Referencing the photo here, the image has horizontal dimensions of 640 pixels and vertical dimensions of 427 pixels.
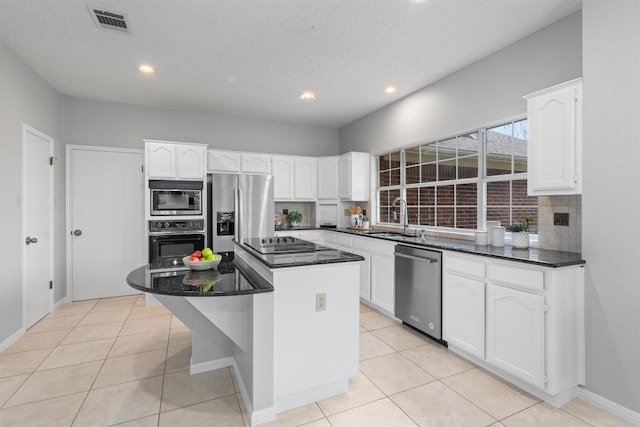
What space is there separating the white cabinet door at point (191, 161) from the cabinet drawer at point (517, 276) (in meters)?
3.67

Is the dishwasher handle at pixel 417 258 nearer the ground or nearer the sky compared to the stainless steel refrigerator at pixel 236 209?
nearer the ground

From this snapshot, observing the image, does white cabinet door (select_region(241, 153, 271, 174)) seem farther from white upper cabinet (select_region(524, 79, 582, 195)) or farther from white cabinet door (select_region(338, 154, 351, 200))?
white upper cabinet (select_region(524, 79, 582, 195))

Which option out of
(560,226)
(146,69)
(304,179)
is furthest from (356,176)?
(146,69)

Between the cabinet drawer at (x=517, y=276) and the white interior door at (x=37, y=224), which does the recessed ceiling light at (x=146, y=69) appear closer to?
the white interior door at (x=37, y=224)

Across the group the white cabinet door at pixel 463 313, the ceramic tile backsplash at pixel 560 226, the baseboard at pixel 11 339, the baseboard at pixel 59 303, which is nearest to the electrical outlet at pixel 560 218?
the ceramic tile backsplash at pixel 560 226

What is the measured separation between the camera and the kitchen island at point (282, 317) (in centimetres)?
182

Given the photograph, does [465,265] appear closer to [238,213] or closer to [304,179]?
[238,213]

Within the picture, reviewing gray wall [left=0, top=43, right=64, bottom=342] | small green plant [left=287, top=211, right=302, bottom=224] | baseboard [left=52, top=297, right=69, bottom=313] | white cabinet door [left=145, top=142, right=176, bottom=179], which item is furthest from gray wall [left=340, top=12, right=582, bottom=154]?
baseboard [left=52, top=297, right=69, bottom=313]

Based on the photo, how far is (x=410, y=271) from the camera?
10.3ft

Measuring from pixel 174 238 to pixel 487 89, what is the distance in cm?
404

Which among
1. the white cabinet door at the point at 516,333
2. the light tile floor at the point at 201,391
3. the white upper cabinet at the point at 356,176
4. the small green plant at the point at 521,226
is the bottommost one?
the light tile floor at the point at 201,391

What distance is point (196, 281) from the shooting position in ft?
6.08

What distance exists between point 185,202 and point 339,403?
327 cm

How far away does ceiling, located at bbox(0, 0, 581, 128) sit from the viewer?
2352 millimetres
